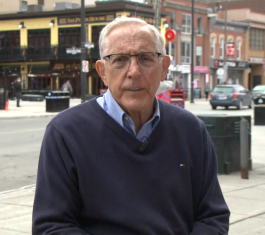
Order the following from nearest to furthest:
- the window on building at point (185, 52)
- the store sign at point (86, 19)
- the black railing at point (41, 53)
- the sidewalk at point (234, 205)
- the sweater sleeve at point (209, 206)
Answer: the sweater sleeve at point (209, 206) → the sidewalk at point (234, 205) → the store sign at point (86, 19) → the black railing at point (41, 53) → the window on building at point (185, 52)

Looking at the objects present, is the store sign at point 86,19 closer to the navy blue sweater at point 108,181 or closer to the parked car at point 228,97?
the parked car at point 228,97

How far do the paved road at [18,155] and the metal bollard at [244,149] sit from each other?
3.54 metres

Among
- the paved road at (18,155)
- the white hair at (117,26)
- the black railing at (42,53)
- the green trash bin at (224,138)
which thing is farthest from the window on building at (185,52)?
the white hair at (117,26)

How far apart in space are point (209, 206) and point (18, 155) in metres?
9.20

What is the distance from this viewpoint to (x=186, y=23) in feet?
176

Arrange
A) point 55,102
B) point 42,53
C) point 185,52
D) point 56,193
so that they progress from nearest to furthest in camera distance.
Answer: point 56,193 < point 55,102 < point 42,53 < point 185,52

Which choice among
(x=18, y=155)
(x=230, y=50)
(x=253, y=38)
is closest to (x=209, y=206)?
(x=18, y=155)

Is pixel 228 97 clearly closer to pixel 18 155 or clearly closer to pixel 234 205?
pixel 18 155

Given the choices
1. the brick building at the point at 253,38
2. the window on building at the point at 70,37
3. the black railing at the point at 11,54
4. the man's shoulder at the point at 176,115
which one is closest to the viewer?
the man's shoulder at the point at 176,115

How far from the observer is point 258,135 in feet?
51.7

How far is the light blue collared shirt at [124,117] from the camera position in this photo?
2.52 metres

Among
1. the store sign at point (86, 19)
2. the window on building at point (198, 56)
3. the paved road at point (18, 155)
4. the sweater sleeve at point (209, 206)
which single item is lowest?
the paved road at point (18, 155)

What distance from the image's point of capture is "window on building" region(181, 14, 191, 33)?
175 feet

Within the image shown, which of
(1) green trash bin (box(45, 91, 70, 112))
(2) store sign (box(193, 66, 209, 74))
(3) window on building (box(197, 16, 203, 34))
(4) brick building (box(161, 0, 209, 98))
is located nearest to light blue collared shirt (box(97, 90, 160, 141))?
(1) green trash bin (box(45, 91, 70, 112))
